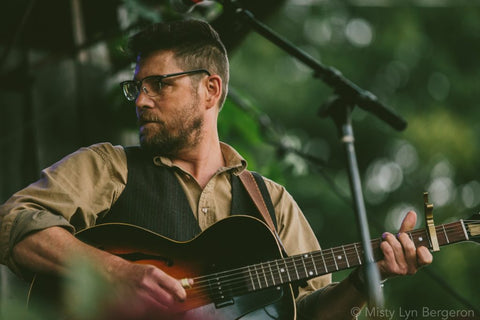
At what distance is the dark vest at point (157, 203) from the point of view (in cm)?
219

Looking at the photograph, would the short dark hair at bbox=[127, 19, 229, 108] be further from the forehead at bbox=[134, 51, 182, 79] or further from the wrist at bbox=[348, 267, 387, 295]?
the wrist at bbox=[348, 267, 387, 295]

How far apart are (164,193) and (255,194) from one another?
40 centimetres

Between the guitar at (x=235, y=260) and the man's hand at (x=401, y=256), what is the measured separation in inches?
1.6

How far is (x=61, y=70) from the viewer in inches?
150

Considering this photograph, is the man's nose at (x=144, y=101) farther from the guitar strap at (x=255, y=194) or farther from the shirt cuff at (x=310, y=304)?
the shirt cuff at (x=310, y=304)

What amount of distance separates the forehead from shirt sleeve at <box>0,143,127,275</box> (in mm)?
358

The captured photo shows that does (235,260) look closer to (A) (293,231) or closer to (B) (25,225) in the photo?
(A) (293,231)

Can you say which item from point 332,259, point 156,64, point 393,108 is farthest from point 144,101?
point 393,108

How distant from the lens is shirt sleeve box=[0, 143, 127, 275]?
1.95 meters

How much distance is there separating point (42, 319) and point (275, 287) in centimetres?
157

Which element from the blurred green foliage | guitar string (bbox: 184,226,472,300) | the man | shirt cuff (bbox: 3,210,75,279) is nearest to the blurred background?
the blurred green foliage

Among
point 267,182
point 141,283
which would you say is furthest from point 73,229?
point 267,182

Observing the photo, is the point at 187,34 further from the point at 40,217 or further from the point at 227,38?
the point at 40,217

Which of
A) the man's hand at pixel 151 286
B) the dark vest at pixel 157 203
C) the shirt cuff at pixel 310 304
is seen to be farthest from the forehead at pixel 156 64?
the shirt cuff at pixel 310 304
